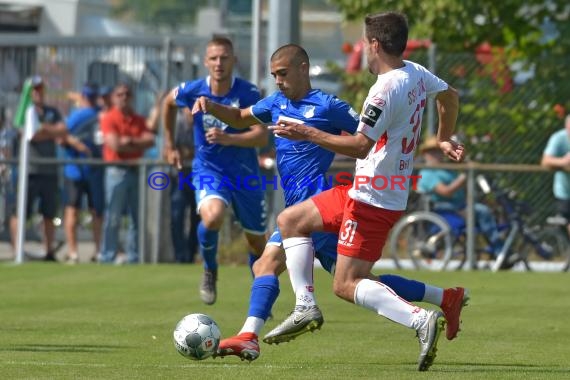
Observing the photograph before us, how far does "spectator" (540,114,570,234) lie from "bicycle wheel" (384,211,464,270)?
1.38 metres

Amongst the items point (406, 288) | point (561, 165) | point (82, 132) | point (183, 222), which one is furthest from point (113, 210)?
point (406, 288)

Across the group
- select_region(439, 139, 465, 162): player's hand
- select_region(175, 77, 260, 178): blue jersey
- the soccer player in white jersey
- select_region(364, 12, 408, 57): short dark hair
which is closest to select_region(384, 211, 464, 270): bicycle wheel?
select_region(175, 77, 260, 178): blue jersey

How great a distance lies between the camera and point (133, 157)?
63.9 feet

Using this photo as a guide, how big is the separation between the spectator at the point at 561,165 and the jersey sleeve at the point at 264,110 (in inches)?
343

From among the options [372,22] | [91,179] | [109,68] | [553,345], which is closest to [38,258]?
[91,179]

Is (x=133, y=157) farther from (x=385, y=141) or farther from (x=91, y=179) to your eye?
(x=385, y=141)

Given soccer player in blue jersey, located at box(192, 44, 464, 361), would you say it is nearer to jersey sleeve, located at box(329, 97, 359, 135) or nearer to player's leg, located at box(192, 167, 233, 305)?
jersey sleeve, located at box(329, 97, 359, 135)

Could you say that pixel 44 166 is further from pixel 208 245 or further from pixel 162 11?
pixel 162 11

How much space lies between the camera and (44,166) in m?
19.5

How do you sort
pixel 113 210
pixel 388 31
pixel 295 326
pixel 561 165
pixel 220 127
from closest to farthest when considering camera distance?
pixel 388 31
pixel 295 326
pixel 220 127
pixel 561 165
pixel 113 210

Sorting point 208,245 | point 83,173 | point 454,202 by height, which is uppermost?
point 208,245

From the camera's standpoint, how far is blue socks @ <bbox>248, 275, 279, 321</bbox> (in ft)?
29.6

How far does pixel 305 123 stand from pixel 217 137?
169 cm

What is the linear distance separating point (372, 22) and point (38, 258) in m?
11.8
